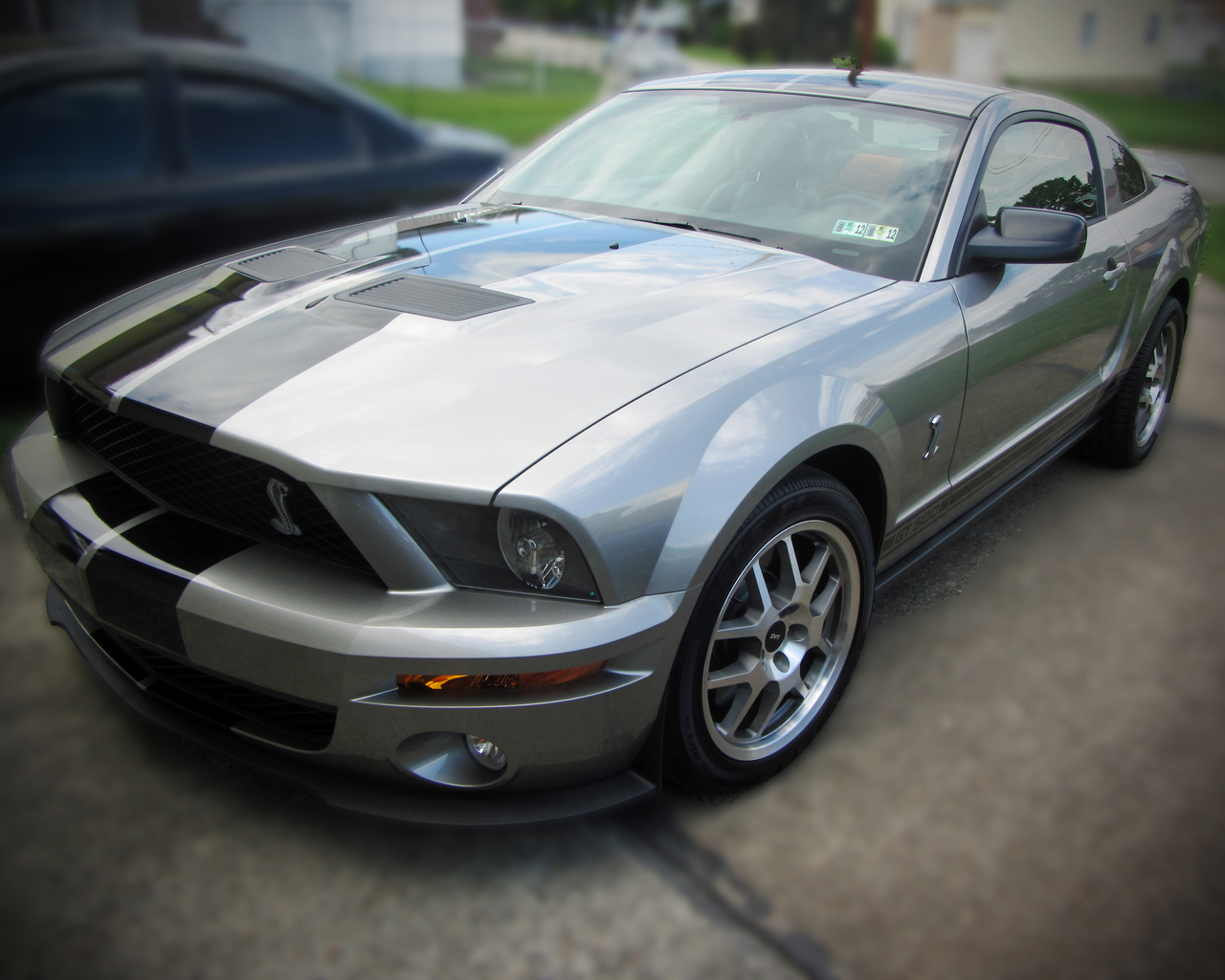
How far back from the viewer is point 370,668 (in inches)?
64.1

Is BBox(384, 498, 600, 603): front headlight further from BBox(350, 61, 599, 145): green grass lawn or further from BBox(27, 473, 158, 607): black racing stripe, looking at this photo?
BBox(350, 61, 599, 145): green grass lawn

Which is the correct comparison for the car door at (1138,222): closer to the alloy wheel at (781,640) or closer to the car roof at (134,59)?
the alloy wheel at (781,640)

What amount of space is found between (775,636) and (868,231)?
1154mm

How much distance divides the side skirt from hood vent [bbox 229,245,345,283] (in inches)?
64.6

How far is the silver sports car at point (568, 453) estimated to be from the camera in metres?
1.67

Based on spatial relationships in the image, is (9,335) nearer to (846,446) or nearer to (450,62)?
→ (846,446)

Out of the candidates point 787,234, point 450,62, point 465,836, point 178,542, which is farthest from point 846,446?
point 450,62

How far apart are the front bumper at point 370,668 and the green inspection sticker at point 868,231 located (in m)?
1.31

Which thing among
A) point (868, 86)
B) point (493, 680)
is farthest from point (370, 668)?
point (868, 86)

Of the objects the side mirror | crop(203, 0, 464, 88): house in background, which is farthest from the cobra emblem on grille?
crop(203, 0, 464, 88): house in background

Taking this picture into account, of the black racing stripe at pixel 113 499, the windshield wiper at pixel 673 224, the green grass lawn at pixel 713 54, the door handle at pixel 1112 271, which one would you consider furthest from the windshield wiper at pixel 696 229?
the green grass lawn at pixel 713 54

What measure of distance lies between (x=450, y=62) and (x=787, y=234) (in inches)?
602

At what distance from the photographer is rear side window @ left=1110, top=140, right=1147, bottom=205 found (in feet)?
11.6

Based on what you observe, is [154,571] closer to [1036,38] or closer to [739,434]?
[739,434]
